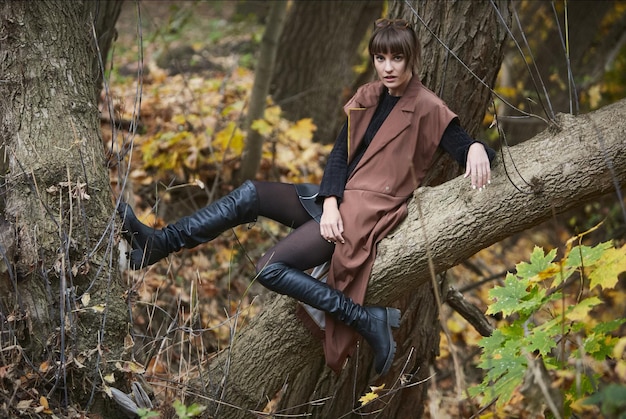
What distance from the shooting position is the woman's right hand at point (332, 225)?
333 centimetres

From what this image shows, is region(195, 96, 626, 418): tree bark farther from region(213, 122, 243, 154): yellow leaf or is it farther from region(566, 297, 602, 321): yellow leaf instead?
region(213, 122, 243, 154): yellow leaf

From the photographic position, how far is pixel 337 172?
3518 millimetres

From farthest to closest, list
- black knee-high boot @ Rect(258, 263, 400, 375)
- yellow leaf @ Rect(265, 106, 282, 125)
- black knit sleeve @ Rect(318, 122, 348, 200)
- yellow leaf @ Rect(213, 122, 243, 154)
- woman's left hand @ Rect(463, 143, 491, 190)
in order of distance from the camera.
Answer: yellow leaf @ Rect(265, 106, 282, 125) < yellow leaf @ Rect(213, 122, 243, 154) < black knit sleeve @ Rect(318, 122, 348, 200) < black knee-high boot @ Rect(258, 263, 400, 375) < woman's left hand @ Rect(463, 143, 491, 190)

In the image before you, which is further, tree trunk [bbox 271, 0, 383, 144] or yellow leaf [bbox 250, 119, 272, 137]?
tree trunk [bbox 271, 0, 383, 144]

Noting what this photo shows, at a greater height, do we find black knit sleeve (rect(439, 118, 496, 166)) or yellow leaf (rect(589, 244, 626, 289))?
black knit sleeve (rect(439, 118, 496, 166))

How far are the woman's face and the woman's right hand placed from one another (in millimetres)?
670

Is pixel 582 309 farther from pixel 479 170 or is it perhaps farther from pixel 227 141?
pixel 227 141

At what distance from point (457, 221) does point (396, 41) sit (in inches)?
35.7

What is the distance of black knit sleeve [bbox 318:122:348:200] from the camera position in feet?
11.4

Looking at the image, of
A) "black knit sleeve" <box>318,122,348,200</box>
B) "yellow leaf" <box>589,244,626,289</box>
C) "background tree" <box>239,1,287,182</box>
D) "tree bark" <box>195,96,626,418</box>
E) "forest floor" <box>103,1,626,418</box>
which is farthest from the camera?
"background tree" <box>239,1,287,182</box>

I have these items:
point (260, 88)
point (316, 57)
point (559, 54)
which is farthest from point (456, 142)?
point (559, 54)

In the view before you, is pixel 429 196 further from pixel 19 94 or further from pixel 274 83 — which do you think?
pixel 274 83

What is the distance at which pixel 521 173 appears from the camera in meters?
3.11

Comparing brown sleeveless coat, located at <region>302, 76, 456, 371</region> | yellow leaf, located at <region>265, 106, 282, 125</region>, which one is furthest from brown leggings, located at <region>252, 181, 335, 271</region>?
yellow leaf, located at <region>265, 106, 282, 125</region>
